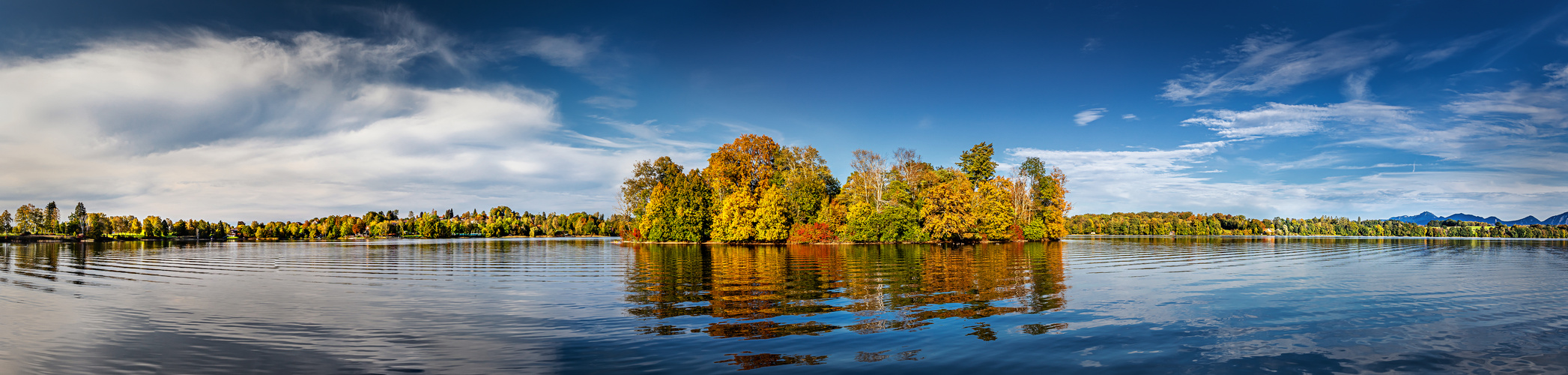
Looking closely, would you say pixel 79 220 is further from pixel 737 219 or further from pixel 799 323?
pixel 799 323

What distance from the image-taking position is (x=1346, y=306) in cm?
1489

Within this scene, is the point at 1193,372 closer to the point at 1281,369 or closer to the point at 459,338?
the point at 1281,369

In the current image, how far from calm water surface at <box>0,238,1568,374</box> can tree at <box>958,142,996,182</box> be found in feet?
182

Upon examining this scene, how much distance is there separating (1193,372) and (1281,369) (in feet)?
4.55

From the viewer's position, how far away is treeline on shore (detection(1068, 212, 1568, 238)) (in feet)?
422

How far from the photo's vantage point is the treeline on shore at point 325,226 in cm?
12912

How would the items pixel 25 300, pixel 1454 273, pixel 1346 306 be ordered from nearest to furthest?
pixel 1346 306 < pixel 25 300 < pixel 1454 273

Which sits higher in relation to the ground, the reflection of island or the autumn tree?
the autumn tree

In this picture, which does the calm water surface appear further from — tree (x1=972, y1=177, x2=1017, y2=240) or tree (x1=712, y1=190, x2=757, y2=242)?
tree (x1=972, y1=177, x2=1017, y2=240)

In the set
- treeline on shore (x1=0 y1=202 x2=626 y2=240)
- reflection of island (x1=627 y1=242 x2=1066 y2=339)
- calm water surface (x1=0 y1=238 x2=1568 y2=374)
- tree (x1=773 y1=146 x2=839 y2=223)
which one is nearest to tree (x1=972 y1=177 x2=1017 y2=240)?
tree (x1=773 y1=146 x2=839 y2=223)

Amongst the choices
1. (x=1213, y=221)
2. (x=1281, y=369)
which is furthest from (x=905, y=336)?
(x=1213, y=221)

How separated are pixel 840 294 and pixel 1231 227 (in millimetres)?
157234

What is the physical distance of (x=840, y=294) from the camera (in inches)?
661

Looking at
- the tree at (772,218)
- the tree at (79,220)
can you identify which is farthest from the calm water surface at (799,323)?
the tree at (79,220)
